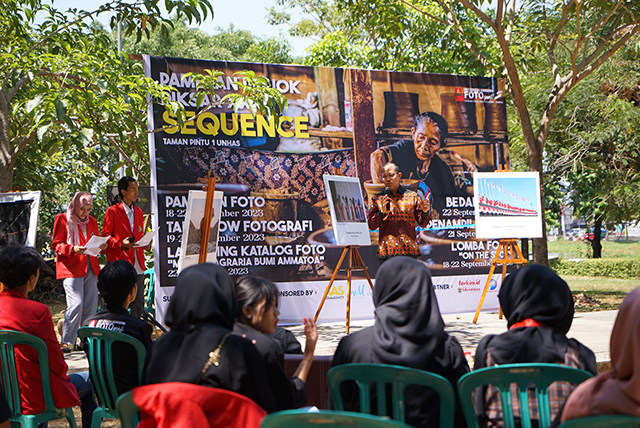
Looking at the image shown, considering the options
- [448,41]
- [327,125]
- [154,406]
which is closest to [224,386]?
[154,406]

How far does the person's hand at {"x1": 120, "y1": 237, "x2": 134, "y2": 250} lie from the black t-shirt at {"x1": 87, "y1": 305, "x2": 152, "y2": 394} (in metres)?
2.72

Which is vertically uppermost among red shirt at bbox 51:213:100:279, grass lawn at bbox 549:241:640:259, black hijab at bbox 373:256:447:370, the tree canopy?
the tree canopy

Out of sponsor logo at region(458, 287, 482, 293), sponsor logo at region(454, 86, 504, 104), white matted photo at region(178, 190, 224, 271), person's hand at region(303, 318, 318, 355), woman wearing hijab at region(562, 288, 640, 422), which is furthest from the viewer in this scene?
sponsor logo at region(454, 86, 504, 104)

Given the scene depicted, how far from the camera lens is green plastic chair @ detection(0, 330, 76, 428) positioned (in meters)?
2.84

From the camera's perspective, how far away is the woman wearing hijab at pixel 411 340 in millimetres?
2201

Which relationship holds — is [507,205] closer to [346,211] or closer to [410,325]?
[346,211]

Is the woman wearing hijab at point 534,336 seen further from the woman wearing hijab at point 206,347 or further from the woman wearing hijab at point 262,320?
the woman wearing hijab at point 206,347

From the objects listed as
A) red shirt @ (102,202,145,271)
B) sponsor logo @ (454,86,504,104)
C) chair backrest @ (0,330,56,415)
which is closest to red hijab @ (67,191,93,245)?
red shirt @ (102,202,145,271)

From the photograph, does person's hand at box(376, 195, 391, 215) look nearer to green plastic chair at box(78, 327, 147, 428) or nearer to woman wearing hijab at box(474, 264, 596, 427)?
green plastic chair at box(78, 327, 147, 428)

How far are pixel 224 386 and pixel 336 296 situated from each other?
566 centimetres

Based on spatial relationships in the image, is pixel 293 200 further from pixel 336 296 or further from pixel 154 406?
pixel 154 406

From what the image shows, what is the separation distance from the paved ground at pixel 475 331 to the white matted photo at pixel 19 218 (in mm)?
1199

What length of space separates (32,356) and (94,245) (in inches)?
101

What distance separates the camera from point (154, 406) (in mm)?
1849
